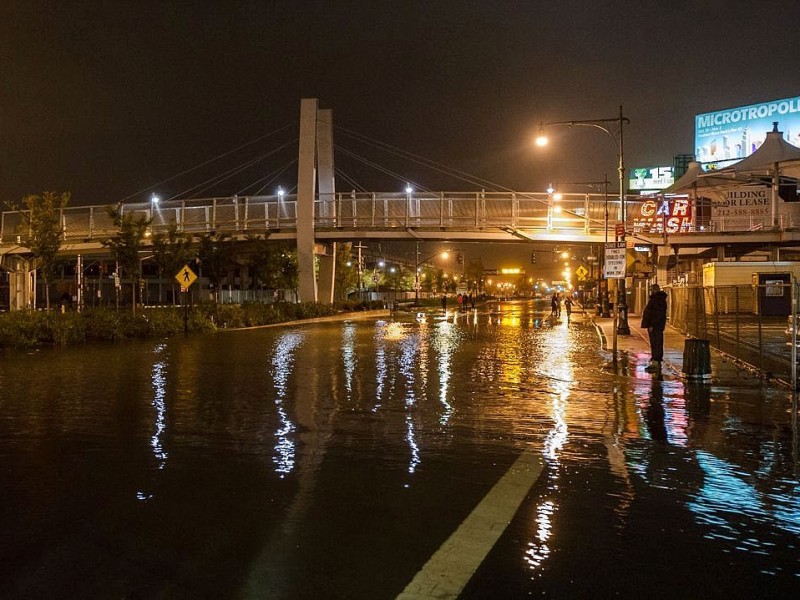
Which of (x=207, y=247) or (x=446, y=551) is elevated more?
(x=207, y=247)

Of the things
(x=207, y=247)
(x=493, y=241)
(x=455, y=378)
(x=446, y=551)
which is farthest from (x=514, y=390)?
(x=493, y=241)

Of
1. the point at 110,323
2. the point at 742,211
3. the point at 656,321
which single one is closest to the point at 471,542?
the point at 656,321

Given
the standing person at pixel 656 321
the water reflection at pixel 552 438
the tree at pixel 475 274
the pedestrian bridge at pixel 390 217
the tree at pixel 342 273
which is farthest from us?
the tree at pixel 475 274

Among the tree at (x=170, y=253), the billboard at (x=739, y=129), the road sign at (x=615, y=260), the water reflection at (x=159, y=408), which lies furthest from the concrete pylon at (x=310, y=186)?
the billboard at (x=739, y=129)

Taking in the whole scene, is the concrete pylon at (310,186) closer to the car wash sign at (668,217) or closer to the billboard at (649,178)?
the car wash sign at (668,217)

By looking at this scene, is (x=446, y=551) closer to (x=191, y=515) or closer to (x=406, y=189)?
(x=191, y=515)

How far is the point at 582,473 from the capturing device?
803cm

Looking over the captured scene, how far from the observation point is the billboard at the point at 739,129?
73.2 meters

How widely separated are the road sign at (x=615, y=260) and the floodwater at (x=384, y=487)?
4.22 m

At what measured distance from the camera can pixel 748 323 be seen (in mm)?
33344

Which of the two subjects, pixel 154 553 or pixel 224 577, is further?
pixel 154 553

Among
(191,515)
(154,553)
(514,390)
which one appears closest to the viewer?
(154,553)

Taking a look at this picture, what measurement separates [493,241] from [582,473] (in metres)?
46.5

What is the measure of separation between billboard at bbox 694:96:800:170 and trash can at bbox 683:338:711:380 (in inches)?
2568
